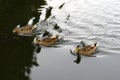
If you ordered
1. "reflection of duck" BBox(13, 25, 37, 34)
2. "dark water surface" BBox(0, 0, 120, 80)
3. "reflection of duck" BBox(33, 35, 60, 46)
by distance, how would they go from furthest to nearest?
"reflection of duck" BBox(13, 25, 37, 34), "reflection of duck" BBox(33, 35, 60, 46), "dark water surface" BBox(0, 0, 120, 80)

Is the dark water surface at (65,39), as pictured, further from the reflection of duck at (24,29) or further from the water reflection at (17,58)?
the reflection of duck at (24,29)

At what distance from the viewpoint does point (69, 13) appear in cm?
2352

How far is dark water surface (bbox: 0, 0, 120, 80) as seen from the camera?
1631cm

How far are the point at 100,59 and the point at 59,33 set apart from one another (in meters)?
3.93

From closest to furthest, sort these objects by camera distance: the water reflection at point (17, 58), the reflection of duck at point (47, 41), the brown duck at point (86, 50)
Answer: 1. the water reflection at point (17, 58)
2. the brown duck at point (86, 50)
3. the reflection of duck at point (47, 41)

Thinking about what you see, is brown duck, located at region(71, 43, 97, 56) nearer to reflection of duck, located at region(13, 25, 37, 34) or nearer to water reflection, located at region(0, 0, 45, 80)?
water reflection, located at region(0, 0, 45, 80)

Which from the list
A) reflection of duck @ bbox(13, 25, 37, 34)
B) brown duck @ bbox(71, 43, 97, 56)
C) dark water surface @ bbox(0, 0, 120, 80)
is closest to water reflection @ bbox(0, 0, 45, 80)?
dark water surface @ bbox(0, 0, 120, 80)

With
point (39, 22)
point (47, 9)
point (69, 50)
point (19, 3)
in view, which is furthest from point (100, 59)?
point (19, 3)

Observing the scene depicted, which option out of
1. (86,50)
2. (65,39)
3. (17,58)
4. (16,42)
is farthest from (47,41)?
(86,50)

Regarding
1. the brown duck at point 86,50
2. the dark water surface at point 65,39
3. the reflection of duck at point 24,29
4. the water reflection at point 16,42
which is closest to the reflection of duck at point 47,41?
the dark water surface at point 65,39

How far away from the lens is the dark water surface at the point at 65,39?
16.3 metres

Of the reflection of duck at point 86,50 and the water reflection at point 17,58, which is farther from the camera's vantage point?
the reflection of duck at point 86,50

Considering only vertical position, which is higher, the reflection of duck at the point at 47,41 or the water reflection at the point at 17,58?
the reflection of duck at the point at 47,41

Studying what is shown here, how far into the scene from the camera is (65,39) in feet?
64.4
